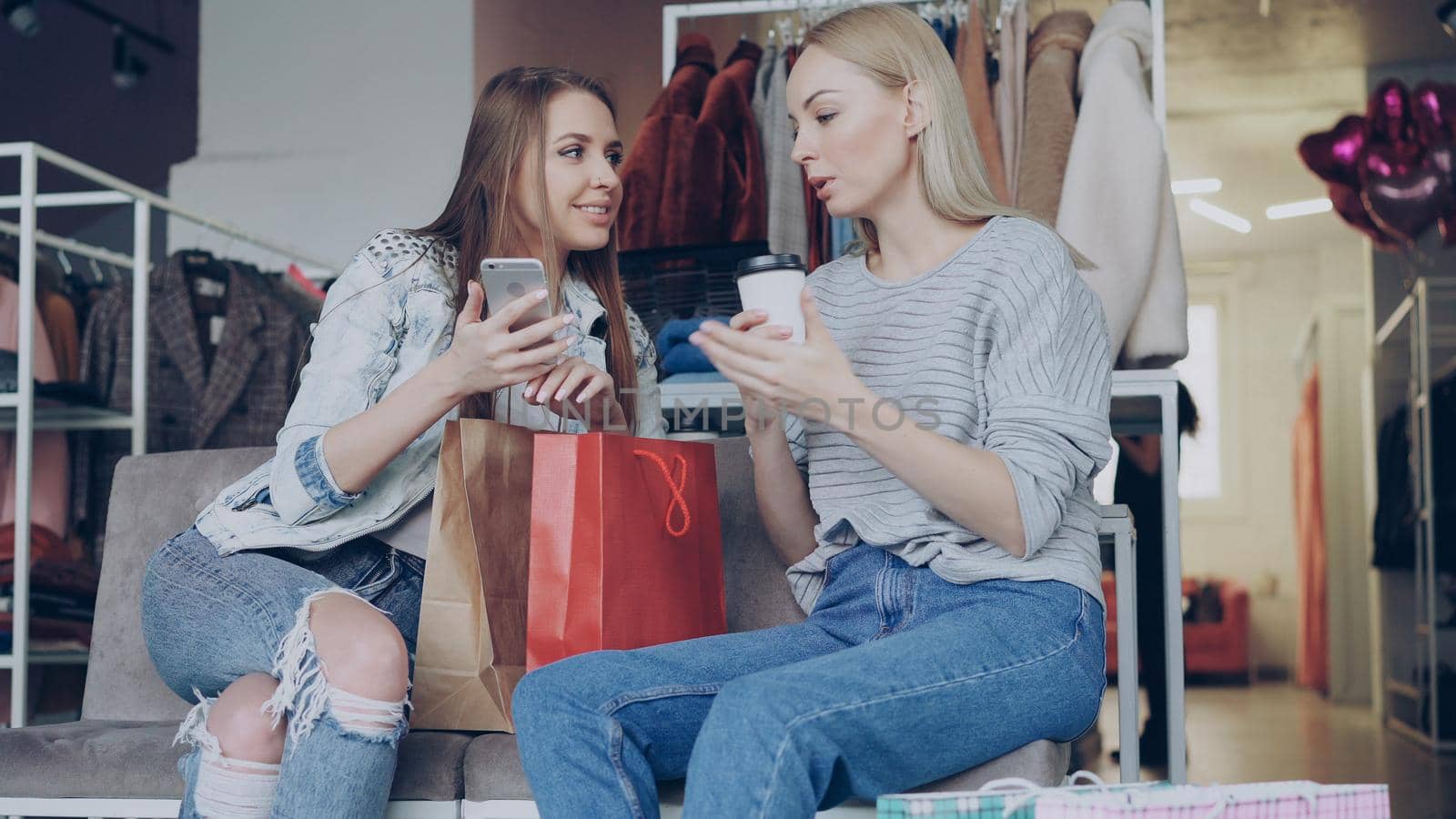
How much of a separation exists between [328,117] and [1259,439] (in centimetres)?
724

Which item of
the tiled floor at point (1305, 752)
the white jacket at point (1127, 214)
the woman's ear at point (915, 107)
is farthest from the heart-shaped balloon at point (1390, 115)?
the woman's ear at point (915, 107)

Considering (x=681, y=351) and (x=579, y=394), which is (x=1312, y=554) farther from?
(x=579, y=394)

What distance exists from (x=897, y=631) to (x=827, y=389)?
1.06ft

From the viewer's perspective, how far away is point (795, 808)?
1.23 meters

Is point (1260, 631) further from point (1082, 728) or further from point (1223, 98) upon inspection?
point (1082, 728)

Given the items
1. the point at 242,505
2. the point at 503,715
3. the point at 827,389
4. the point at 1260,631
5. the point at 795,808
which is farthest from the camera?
the point at 1260,631

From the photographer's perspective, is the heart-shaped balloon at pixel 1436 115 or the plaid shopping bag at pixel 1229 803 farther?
the heart-shaped balloon at pixel 1436 115

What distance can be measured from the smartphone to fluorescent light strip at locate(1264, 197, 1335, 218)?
316 inches

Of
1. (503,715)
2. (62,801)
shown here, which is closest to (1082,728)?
(503,715)

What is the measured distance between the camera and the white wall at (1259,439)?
383 inches

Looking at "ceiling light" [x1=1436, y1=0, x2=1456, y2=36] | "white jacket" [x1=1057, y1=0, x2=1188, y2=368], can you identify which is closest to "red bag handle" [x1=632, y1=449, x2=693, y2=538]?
"white jacket" [x1=1057, y1=0, x2=1188, y2=368]

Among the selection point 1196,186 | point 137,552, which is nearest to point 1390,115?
point 1196,186

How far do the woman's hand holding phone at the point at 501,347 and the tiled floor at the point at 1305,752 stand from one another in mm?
2920

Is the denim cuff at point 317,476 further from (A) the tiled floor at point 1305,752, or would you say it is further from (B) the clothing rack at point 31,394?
(A) the tiled floor at point 1305,752
